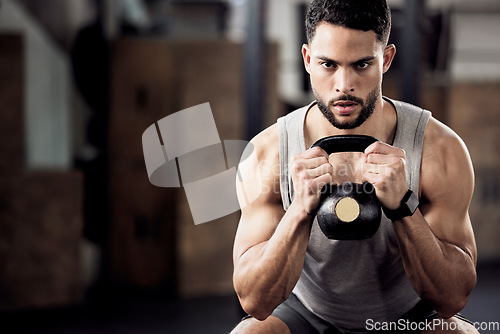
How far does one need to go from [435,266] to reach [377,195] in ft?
0.50

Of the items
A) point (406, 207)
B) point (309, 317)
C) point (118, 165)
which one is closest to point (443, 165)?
point (406, 207)

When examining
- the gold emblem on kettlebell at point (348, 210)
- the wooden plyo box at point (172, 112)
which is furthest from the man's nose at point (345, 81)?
the wooden plyo box at point (172, 112)

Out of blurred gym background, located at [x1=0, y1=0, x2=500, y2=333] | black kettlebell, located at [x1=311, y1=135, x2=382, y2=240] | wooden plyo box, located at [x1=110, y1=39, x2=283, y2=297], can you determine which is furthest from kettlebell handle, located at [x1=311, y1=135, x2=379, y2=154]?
wooden plyo box, located at [x1=110, y1=39, x2=283, y2=297]

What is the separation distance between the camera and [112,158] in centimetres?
271

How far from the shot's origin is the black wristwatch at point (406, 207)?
0.62 m

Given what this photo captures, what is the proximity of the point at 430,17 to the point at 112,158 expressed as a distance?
2107 mm

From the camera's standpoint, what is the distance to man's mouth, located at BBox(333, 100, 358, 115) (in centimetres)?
62

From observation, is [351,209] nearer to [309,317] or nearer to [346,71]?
[346,71]

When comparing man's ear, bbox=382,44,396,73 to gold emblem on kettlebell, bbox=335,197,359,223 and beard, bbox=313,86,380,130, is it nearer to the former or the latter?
beard, bbox=313,86,380,130

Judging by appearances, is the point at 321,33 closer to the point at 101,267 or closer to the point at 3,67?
the point at 3,67

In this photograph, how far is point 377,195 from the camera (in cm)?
61

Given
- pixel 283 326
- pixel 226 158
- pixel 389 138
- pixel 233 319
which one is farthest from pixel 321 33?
pixel 233 319

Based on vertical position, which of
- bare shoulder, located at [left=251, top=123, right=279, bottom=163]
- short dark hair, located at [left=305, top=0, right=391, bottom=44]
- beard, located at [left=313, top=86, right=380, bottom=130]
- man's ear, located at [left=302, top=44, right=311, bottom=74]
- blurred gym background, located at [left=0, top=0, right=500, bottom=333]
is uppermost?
short dark hair, located at [left=305, top=0, right=391, bottom=44]

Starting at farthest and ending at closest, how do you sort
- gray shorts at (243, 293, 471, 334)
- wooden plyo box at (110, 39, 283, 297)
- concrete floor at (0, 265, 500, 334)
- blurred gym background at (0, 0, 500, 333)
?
wooden plyo box at (110, 39, 283, 297) → blurred gym background at (0, 0, 500, 333) → concrete floor at (0, 265, 500, 334) → gray shorts at (243, 293, 471, 334)
